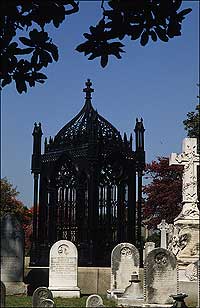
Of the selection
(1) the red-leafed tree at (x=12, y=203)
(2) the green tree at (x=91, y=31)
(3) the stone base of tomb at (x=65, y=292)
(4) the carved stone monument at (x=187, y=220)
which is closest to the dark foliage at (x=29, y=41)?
(2) the green tree at (x=91, y=31)

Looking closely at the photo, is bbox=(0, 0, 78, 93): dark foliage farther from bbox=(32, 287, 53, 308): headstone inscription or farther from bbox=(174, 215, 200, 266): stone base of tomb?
bbox=(174, 215, 200, 266): stone base of tomb

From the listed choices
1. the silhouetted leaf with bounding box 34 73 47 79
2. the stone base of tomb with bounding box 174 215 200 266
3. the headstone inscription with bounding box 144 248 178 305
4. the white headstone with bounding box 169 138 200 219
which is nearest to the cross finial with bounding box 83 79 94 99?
the white headstone with bounding box 169 138 200 219

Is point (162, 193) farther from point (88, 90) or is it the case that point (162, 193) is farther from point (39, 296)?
point (39, 296)

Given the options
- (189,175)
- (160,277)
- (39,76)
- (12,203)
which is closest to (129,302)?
(160,277)

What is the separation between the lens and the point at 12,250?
1510cm

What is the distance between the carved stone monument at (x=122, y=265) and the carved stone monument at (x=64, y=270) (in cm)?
101

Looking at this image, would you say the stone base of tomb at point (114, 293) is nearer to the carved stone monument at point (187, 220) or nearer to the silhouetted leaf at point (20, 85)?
the carved stone monument at point (187, 220)

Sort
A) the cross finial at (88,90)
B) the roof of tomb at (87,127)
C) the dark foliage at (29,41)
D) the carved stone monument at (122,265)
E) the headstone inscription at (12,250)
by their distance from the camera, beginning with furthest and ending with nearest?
the cross finial at (88,90)
the roof of tomb at (87,127)
the carved stone monument at (122,265)
the headstone inscription at (12,250)
the dark foliage at (29,41)

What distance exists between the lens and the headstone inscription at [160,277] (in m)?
12.6

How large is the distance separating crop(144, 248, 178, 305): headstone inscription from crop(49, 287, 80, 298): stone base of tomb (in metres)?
3.58

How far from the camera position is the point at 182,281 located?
1377cm

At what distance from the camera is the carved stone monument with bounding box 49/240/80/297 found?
1580 cm

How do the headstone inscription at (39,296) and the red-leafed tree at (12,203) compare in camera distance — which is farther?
the red-leafed tree at (12,203)

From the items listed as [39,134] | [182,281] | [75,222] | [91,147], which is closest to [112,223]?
[75,222]
